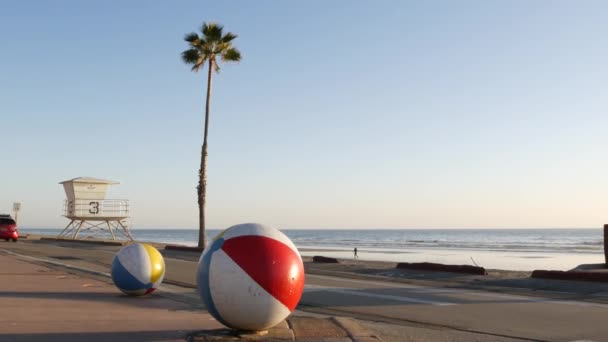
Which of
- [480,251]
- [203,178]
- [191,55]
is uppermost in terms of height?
[191,55]

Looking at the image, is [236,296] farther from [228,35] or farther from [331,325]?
[228,35]

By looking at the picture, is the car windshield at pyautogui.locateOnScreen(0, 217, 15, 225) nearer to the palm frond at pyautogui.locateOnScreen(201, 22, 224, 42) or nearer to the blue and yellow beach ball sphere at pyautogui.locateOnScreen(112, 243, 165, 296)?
the palm frond at pyautogui.locateOnScreen(201, 22, 224, 42)

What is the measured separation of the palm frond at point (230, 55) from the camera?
3591 centimetres

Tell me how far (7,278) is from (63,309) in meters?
6.13

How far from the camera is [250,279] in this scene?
6.87 metres

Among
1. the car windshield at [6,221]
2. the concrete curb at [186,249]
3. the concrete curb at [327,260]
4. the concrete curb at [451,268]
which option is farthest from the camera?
the car windshield at [6,221]

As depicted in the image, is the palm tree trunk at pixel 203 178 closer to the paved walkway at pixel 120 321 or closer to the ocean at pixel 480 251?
the ocean at pixel 480 251

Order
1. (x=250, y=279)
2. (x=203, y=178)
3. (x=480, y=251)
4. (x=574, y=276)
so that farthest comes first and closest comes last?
(x=480, y=251)
(x=203, y=178)
(x=574, y=276)
(x=250, y=279)

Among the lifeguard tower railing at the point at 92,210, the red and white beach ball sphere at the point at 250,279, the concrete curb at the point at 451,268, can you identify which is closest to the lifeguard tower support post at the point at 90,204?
the lifeguard tower railing at the point at 92,210

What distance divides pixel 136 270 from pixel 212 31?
25.9m

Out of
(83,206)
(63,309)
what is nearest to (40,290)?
(63,309)

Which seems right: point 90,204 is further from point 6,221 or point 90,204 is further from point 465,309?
point 465,309

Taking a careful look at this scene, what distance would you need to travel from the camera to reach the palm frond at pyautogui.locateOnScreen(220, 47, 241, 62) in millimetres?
35906

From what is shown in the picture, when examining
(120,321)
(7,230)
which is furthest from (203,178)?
(120,321)
